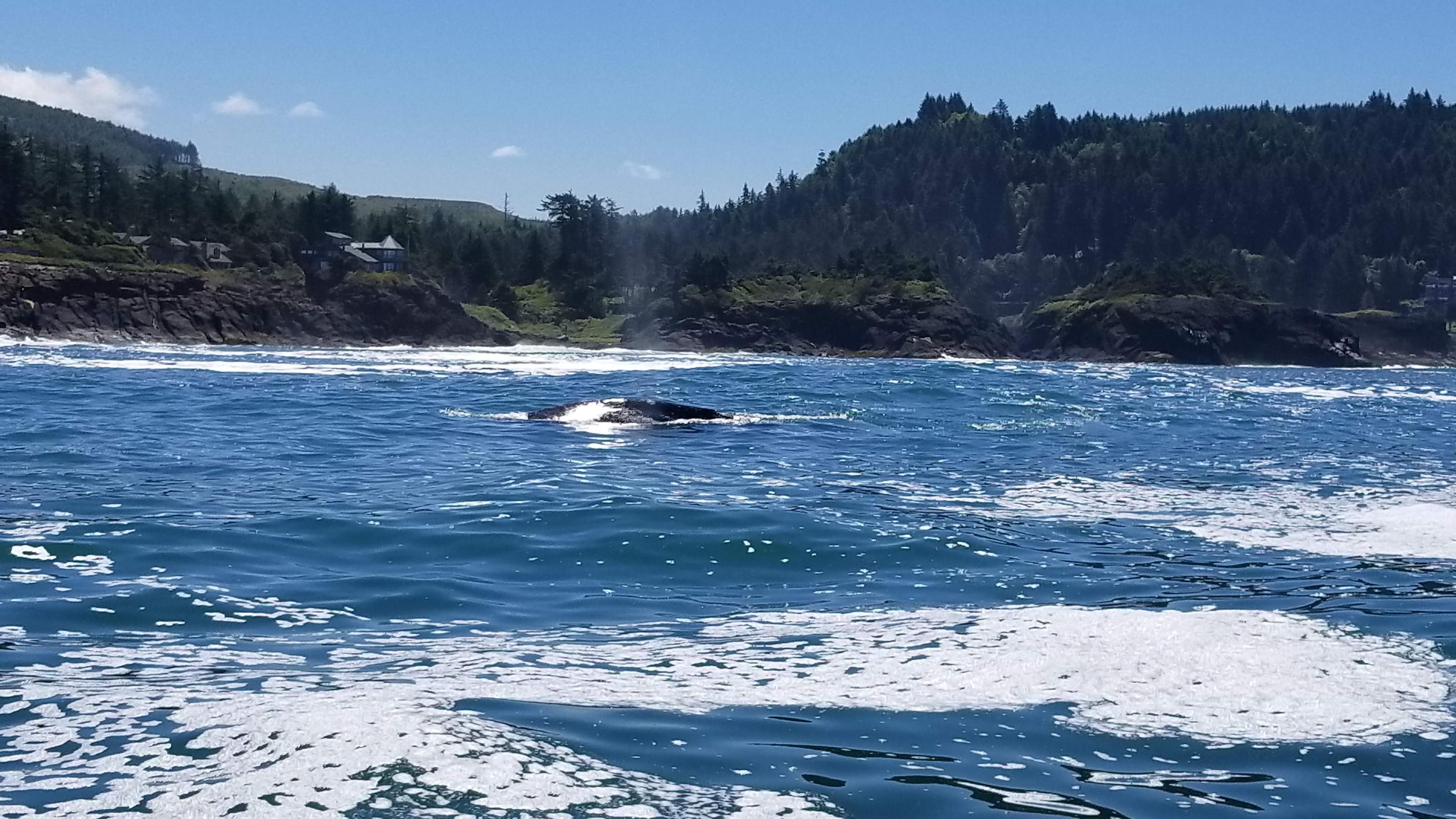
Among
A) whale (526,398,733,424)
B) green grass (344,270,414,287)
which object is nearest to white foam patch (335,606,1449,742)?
whale (526,398,733,424)

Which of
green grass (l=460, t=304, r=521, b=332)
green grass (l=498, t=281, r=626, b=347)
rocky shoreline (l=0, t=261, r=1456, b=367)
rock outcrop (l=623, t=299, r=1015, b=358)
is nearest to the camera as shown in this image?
rocky shoreline (l=0, t=261, r=1456, b=367)

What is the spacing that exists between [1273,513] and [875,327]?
13397 centimetres

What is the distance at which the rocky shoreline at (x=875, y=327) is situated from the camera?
404ft

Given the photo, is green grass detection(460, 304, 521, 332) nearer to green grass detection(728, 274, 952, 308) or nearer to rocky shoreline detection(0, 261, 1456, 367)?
rocky shoreline detection(0, 261, 1456, 367)

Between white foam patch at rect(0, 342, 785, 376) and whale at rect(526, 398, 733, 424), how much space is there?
2857 centimetres

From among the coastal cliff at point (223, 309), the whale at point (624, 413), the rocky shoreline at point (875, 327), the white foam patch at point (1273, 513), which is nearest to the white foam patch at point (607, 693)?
the white foam patch at point (1273, 513)

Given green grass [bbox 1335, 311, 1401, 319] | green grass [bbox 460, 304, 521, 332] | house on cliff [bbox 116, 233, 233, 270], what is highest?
green grass [bbox 1335, 311, 1401, 319]

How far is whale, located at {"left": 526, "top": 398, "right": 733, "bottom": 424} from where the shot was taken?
1084 inches

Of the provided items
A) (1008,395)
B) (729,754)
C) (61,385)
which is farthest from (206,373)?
(729,754)

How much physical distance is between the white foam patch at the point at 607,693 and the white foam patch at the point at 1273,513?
4.65 meters

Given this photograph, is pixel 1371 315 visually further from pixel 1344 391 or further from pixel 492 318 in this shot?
pixel 1344 391

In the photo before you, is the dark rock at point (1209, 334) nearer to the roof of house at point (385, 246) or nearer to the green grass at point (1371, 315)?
the green grass at point (1371, 315)

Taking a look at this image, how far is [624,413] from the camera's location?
2786cm

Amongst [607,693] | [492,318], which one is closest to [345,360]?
[607,693]
